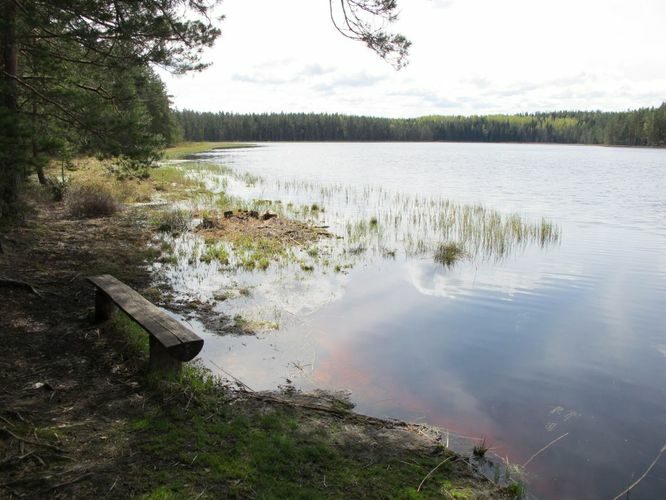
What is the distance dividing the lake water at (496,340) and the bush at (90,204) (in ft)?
23.9

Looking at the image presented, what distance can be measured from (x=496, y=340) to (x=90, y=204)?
46.2 ft

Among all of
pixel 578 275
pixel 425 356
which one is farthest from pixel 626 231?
pixel 425 356

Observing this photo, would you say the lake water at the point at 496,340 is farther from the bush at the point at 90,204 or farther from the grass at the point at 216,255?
the bush at the point at 90,204

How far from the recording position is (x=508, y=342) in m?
8.30

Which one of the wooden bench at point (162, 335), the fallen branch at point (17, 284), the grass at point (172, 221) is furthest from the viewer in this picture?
the grass at point (172, 221)

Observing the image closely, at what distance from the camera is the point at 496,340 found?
8367 millimetres

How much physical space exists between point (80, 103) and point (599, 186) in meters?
31.6

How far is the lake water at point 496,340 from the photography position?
5590 millimetres

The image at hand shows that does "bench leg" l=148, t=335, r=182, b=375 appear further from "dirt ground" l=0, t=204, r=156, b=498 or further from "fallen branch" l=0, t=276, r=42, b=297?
"fallen branch" l=0, t=276, r=42, b=297

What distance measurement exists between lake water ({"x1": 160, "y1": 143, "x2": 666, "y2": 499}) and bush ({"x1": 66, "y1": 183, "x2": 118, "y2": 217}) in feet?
23.9

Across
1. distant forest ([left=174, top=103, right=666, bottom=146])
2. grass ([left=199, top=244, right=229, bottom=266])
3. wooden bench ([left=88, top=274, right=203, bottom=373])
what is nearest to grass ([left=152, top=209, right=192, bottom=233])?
grass ([left=199, top=244, right=229, bottom=266])

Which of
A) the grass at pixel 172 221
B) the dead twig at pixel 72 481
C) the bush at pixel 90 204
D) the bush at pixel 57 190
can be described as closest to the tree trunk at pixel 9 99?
the grass at pixel 172 221

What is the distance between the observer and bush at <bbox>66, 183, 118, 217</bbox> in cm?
1639

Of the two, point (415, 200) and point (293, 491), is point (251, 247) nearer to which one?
point (293, 491)
